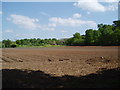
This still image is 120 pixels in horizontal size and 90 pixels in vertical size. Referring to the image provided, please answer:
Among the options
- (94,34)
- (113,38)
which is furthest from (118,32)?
(94,34)

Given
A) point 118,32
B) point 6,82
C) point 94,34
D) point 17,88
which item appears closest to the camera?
point 17,88

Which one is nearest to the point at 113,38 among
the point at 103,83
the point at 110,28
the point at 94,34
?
the point at 110,28

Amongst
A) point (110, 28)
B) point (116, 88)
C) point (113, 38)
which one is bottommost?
point (116, 88)

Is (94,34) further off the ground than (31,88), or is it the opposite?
(94,34)

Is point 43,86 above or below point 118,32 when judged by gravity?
below

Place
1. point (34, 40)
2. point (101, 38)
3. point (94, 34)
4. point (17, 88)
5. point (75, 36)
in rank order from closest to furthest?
point (17, 88) → point (101, 38) → point (94, 34) → point (75, 36) → point (34, 40)

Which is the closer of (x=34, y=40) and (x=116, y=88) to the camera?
(x=116, y=88)

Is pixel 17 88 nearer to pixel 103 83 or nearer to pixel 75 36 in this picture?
pixel 103 83

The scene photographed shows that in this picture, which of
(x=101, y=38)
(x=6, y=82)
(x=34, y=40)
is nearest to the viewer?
(x=6, y=82)

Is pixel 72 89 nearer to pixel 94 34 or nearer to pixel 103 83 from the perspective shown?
pixel 103 83

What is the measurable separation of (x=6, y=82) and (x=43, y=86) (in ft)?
5.95

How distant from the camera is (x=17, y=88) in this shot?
6.55 metres

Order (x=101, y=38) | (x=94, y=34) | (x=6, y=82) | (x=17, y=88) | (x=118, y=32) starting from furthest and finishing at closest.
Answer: (x=94, y=34) → (x=101, y=38) → (x=118, y=32) → (x=6, y=82) → (x=17, y=88)

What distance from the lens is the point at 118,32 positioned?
199 ft
